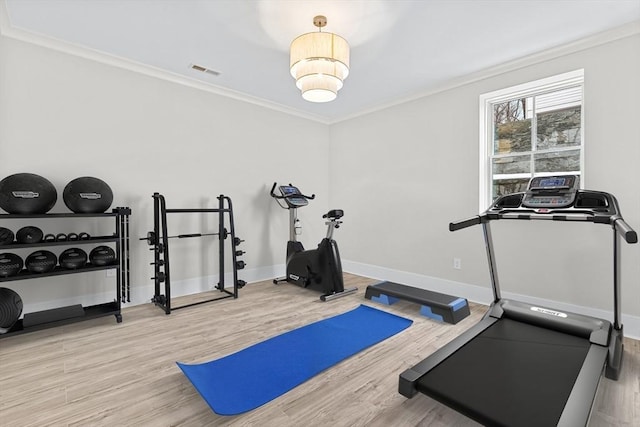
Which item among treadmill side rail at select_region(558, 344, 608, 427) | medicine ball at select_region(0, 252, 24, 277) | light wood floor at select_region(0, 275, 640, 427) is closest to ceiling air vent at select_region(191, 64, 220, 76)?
medicine ball at select_region(0, 252, 24, 277)

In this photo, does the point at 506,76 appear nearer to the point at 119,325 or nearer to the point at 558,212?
the point at 558,212

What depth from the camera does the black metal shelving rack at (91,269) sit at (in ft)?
8.07

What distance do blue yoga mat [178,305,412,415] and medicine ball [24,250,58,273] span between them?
5.17 ft

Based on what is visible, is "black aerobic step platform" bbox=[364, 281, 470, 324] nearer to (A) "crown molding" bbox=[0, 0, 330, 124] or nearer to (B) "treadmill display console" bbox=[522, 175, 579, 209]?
(B) "treadmill display console" bbox=[522, 175, 579, 209]

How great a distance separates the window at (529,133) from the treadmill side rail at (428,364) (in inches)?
71.7

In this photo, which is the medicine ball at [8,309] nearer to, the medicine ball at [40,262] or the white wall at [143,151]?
the medicine ball at [40,262]

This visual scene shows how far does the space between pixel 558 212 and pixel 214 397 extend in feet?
8.79

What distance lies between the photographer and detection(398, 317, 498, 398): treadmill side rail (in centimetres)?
170

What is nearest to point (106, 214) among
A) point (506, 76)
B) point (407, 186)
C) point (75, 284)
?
point (75, 284)

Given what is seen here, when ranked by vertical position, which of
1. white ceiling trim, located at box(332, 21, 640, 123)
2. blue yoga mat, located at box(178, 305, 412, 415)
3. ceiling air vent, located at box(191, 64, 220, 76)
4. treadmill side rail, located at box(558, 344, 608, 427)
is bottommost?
blue yoga mat, located at box(178, 305, 412, 415)

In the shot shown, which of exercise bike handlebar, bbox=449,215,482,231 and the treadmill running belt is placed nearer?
the treadmill running belt

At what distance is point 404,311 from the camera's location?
3.22 meters

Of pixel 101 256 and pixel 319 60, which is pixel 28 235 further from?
pixel 319 60

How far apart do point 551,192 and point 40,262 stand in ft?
13.8
